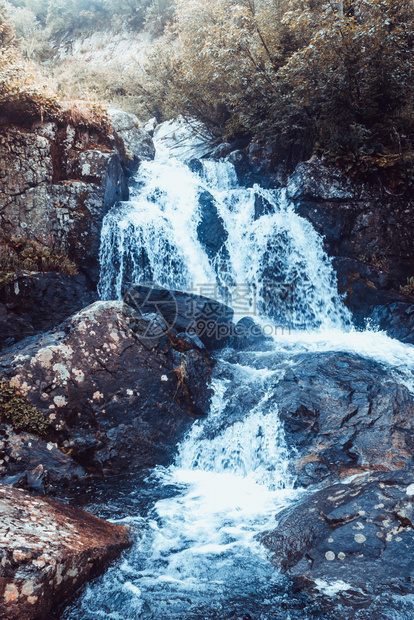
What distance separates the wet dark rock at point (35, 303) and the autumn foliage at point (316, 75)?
29.4 feet

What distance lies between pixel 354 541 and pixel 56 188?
9.98 meters

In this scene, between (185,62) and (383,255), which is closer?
(383,255)

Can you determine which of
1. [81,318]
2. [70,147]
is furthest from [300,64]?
[81,318]

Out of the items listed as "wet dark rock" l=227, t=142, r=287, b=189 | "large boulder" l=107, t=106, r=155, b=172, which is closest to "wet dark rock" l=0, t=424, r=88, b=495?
"wet dark rock" l=227, t=142, r=287, b=189

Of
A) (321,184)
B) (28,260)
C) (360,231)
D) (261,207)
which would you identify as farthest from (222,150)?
(28,260)

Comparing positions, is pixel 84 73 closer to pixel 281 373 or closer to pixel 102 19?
pixel 102 19

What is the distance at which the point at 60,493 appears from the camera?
4.70 meters

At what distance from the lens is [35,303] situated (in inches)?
313

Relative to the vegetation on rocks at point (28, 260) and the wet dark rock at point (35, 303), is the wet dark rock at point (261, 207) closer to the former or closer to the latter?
the vegetation on rocks at point (28, 260)

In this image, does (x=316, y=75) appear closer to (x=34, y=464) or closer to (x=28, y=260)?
(x=28, y=260)

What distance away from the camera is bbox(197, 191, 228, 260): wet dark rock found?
1145 cm

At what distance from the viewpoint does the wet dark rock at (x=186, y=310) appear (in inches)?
325

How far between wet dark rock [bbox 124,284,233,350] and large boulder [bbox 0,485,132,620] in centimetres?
487

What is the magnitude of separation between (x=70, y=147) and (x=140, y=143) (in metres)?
6.85
